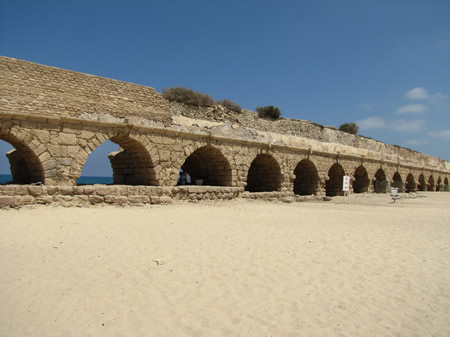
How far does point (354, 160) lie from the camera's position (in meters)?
18.4

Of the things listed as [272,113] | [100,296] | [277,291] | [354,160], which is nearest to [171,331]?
[100,296]

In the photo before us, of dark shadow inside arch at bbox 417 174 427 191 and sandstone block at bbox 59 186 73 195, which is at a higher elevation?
dark shadow inside arch at bbox 417 174 427 191

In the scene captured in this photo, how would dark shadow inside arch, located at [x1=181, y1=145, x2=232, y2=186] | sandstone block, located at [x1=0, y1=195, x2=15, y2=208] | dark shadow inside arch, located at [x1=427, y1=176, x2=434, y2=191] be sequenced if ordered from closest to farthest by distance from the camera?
sandstone block, located at [x1=0, y1=195, x2=15, y2=208] → dark shadow inside arch, located at [x1=181, y1=145, x2=232, y2=186] → dark shadow inside arch, located at [x1=427, y1=176, x2=434, y2=191]

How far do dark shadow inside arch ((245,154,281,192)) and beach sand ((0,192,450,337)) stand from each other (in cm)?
728

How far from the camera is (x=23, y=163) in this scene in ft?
37.2

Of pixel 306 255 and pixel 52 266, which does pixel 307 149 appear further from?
pixel 52 266

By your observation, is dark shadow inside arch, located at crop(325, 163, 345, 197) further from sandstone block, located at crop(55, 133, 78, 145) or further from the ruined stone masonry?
sandstone block, located at crop(55, 133, 78, 145)

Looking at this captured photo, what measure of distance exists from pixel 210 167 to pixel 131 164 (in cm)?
318

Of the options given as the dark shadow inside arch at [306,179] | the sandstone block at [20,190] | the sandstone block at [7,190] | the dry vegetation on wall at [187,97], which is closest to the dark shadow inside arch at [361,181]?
Answer: the dark shadow inside arch at [306,179]

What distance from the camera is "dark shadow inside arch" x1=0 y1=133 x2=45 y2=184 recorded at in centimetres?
813

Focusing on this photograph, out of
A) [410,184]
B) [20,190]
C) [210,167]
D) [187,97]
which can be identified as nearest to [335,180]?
[210,167]

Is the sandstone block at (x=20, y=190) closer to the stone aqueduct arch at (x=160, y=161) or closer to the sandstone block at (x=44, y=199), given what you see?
the sandstone block at (x=44, y=199)

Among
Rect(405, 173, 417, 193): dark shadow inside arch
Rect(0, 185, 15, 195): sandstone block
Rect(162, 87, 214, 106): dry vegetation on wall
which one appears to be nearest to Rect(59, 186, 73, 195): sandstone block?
Rect(0, 185, 15, 195): sandstone block

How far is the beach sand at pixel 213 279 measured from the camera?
118 inches
